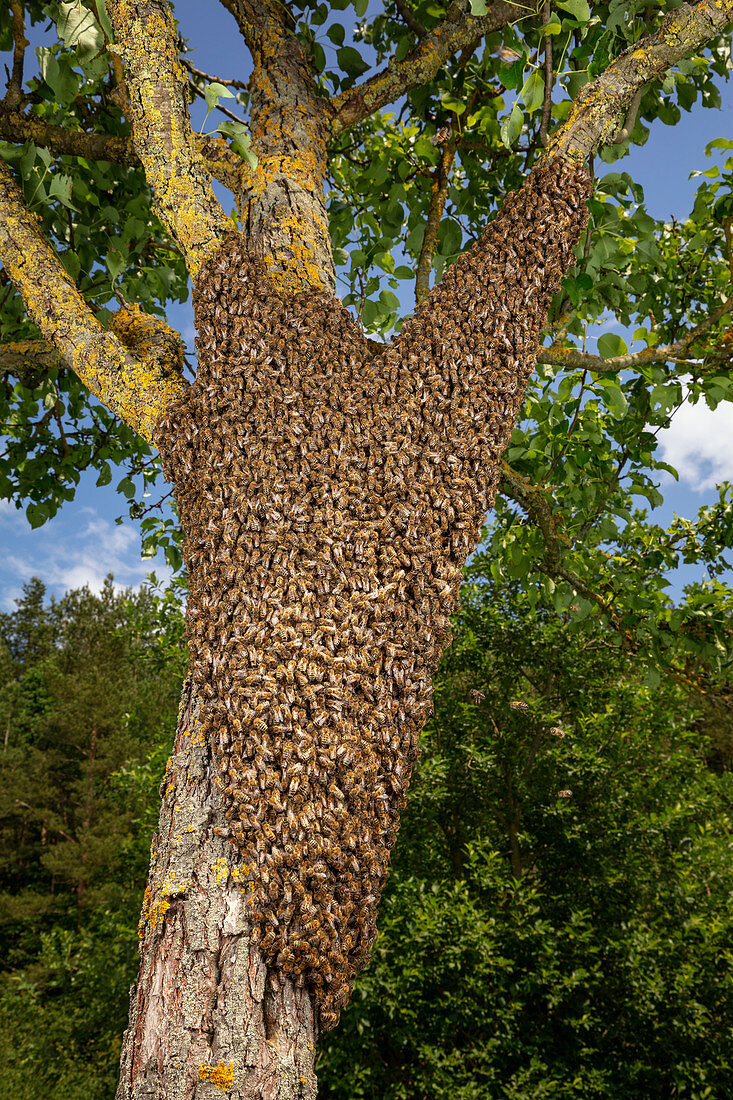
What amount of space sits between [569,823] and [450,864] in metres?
2.00

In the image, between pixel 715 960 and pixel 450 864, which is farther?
pixel 450 864

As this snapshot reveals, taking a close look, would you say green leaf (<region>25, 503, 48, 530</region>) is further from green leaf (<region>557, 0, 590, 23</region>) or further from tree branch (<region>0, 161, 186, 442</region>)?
green leaf (<region>557, 0, 590, 23</region>)

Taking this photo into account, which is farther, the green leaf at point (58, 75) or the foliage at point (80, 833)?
the foliage at point (80, 833)

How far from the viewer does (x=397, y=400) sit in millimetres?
2109

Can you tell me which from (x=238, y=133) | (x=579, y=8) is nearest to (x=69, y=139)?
(x=238, y=133)

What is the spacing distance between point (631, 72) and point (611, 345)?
1.06 meters

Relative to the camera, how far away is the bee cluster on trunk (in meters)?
1.64

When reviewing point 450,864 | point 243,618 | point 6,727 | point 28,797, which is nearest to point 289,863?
point 243,618

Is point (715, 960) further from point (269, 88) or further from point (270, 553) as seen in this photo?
point (269, 88)

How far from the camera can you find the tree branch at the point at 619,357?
3.13m

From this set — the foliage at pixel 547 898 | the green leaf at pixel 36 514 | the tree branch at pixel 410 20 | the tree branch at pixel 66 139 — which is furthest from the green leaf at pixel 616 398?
the green leaf at pixel 36 514

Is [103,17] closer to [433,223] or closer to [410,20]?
[433,223]

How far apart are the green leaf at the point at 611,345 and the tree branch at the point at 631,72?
2.65ft

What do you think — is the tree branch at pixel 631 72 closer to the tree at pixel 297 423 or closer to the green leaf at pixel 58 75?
the tree at pixel 297 423
